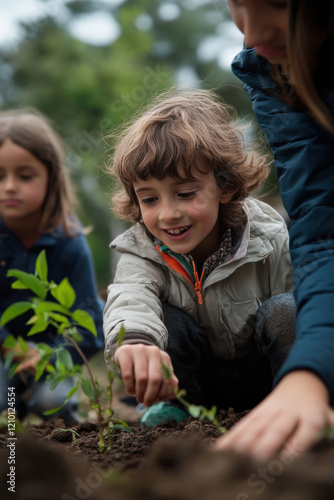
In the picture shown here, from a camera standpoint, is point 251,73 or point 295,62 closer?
point 295,62

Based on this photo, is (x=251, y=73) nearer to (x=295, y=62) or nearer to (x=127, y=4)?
(x=295, y=62)

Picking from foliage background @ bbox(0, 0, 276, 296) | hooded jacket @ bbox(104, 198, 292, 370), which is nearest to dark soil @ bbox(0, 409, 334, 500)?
hooded jacket @ bbox(104, 198, 292, 370)

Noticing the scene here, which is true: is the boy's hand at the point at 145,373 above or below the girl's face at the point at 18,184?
below

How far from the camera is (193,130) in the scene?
2053 millimetres

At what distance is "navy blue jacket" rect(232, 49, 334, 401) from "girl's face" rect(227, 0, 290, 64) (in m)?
0.19

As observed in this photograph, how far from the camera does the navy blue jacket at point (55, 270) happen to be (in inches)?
124

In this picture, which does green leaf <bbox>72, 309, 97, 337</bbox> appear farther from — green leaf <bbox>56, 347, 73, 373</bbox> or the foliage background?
the foliage background

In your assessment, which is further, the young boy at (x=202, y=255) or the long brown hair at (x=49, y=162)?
the long brown hair at (x=49, y=162)

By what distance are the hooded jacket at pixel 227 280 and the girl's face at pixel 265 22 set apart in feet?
2.73

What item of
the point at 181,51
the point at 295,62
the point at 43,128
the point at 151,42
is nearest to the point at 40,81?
the point at 151,42

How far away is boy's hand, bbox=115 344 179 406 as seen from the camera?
143cm

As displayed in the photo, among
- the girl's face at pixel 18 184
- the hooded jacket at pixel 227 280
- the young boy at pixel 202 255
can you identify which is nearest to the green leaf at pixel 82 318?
the young boy at pixel 202 255

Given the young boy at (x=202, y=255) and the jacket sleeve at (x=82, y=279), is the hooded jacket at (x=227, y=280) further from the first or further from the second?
Answer: the jacket sleeve at (x=82, y=279)

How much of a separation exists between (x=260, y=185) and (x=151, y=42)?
65.6 ft
